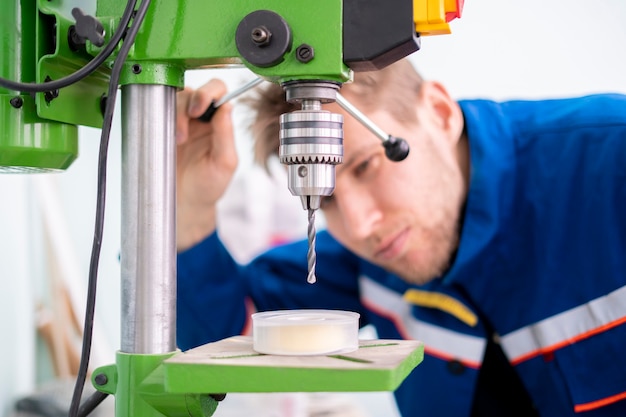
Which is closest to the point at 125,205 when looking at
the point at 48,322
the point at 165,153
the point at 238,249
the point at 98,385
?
the point at 165,153

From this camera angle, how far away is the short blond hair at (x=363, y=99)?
4.20ft

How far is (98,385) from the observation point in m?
0.76

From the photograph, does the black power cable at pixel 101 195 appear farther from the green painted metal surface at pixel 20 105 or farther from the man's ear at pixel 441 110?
the man's ear at pixel 441 110

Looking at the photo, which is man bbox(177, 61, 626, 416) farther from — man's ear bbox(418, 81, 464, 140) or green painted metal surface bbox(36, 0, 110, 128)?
green painted metal surface bbox(36, 0, 110, 128)

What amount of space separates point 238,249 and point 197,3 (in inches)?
71.2

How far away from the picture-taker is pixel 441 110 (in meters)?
1.41

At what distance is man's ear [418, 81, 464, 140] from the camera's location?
4.59 ft

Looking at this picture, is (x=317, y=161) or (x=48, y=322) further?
(x=48, y=322)

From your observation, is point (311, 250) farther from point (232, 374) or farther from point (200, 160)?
point (200, 160)

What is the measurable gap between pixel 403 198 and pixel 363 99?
0.20 metres

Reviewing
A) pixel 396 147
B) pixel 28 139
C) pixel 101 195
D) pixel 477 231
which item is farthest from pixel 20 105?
pixel 477 231

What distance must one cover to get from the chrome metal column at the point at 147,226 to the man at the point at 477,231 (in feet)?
1.31

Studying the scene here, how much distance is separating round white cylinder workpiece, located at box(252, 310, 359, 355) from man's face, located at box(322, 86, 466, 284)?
0.56 metres

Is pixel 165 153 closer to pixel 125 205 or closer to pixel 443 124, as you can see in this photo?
pixel 125 205
